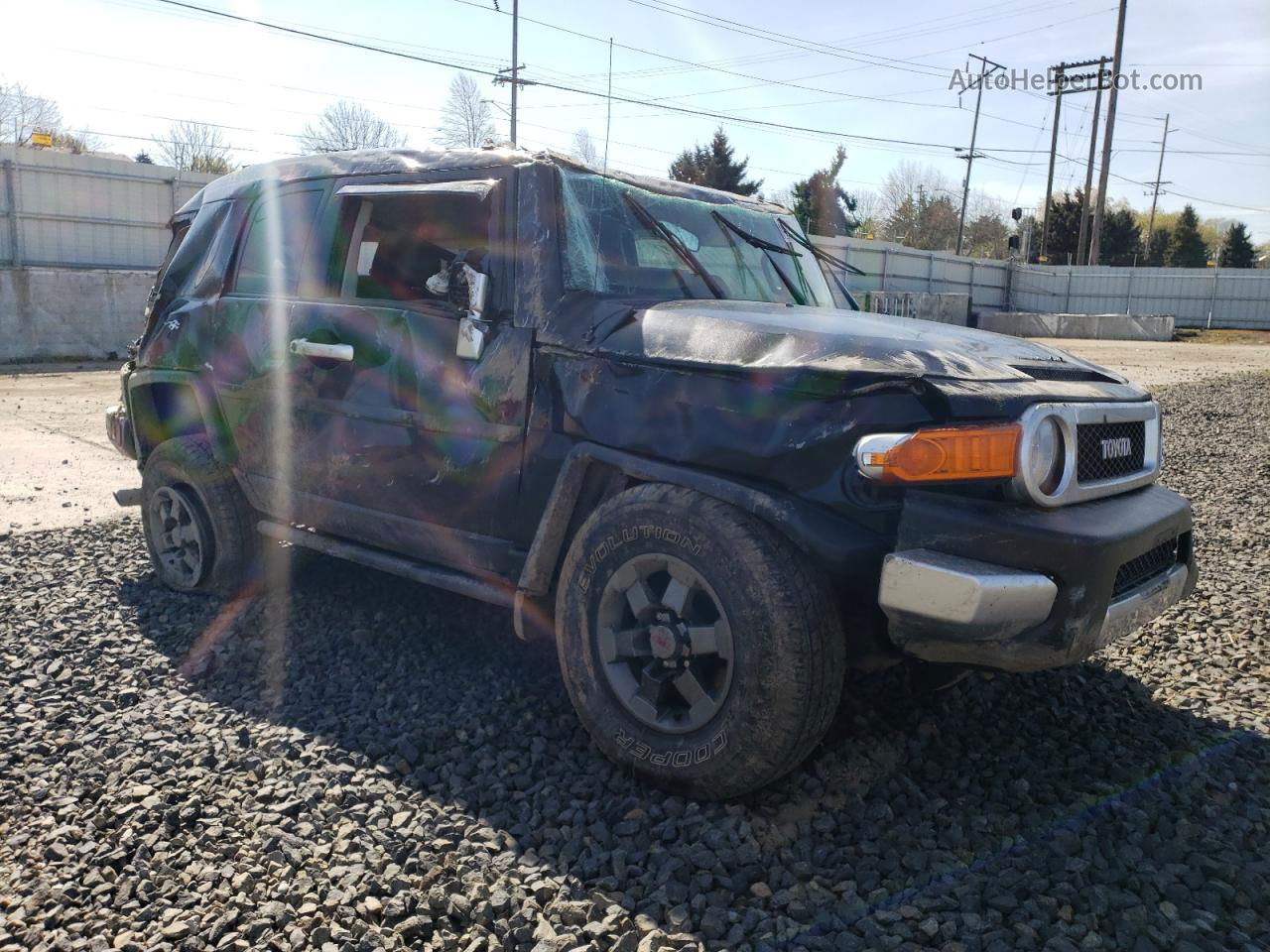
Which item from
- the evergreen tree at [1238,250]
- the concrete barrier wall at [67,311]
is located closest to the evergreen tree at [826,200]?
the evergreen tree at [1238,250]

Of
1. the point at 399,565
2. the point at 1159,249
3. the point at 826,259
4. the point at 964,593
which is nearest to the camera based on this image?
the point at 964,593

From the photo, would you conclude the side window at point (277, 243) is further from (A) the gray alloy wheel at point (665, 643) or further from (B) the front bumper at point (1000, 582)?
(B) the front bumper at point (1000, 582)

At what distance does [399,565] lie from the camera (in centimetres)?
400

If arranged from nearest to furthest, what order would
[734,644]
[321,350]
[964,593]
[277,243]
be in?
[964,593]
[734,644]
[321,350]
[277,243]

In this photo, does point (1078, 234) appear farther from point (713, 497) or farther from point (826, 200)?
point (713, 497)

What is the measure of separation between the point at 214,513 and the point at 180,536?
389 mm

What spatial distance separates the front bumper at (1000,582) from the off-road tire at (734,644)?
0.81 ft

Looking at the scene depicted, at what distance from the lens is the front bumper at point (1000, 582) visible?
2572 millimetres

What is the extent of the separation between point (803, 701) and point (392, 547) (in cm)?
202

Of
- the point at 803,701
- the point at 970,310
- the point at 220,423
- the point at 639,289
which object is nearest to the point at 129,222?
the point at 220,423

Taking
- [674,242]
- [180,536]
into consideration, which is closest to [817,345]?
[674,242]

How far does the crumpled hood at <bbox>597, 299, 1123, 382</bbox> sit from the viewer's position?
9.44 feet

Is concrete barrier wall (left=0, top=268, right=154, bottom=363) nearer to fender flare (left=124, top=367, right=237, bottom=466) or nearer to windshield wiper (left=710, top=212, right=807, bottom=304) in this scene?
fender flare (left=124, top=367, right=237, bottom=466)

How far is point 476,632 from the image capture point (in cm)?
445
